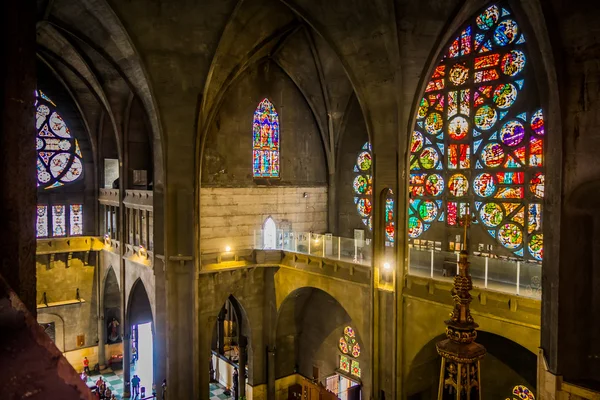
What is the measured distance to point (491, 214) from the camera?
15.8 metres

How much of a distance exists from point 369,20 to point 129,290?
1522 cm

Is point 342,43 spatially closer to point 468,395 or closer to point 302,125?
point 302,125

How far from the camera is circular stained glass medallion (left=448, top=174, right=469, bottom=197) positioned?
16.5m

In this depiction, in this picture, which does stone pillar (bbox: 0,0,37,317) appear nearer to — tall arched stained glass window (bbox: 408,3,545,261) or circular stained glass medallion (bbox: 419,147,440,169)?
tall arched stained glass window (bbox: 408,3,545,261)

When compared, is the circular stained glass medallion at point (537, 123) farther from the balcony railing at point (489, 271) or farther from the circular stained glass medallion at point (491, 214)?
the balcony railing at point (489, 271)

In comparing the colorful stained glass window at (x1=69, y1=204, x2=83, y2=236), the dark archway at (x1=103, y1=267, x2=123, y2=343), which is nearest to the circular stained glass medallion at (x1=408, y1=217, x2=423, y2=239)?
the dark archway at (x1=103, y1=267, x2=123, y2=343)

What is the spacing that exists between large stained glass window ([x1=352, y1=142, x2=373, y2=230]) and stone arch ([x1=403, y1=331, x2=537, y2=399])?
707 centimetres

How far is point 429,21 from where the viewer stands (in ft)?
42.1

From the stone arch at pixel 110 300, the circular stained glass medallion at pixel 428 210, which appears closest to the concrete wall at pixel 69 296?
the stone arch at pixel 110 300

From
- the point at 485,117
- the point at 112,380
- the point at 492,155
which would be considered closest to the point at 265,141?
the point at 485,117

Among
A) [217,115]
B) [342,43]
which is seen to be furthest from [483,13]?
[217,115]

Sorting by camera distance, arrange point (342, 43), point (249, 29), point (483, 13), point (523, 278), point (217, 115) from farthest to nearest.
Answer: point (217, 115) < point (249, 29) < point (483, 13) < point (342, 43) < point (523, 278)

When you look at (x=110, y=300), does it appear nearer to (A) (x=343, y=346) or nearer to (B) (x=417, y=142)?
(A) (x=343, y=346)

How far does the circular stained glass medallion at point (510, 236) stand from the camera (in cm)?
1517
